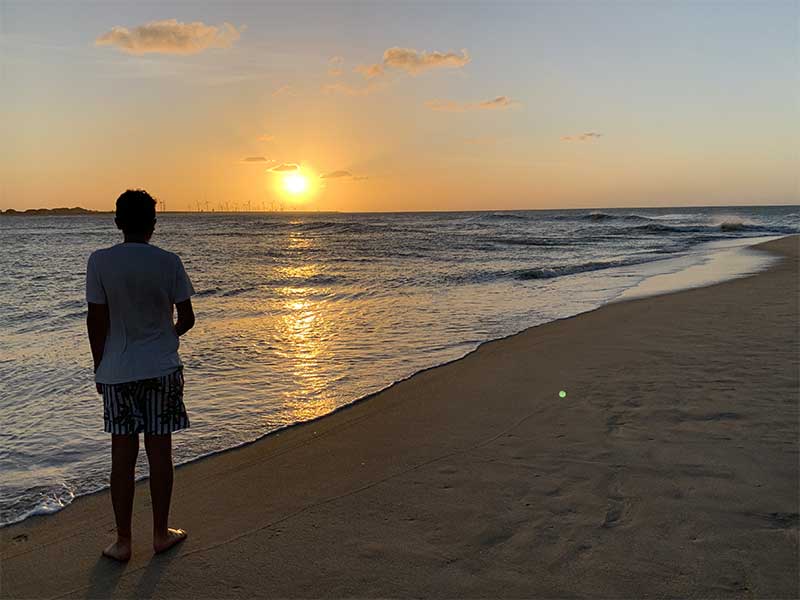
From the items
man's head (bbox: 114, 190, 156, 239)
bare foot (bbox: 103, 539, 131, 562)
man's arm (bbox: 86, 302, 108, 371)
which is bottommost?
bare foot (bbox: 103, 539, 131, 562)

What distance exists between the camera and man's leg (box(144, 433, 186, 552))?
322 cm

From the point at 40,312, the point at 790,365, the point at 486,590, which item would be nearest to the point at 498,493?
the point at 486,590

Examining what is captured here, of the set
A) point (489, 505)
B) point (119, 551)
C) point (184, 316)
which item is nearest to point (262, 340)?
point (184, 316)

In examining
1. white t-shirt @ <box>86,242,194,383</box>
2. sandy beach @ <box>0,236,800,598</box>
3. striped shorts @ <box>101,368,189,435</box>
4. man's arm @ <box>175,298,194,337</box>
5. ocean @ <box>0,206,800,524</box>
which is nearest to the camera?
sandy beach @ <box>0,236,800,598</box>

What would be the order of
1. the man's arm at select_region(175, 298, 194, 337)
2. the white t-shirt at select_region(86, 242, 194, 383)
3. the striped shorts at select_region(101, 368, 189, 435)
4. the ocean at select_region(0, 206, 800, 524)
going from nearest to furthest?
the white t-shirt at select_region(86, 242, 194, 383)
the striped shorts at select_region(101, 368, 189, 435)
the man's arm at select_region(175, 298, 194, 337)
the ocean at select_region(0, 206, 800, 524)

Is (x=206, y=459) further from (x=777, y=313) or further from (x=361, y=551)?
(x=777, y=313)

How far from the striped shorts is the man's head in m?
0.79

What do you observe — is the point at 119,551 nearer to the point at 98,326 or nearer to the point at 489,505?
the point at 98,326

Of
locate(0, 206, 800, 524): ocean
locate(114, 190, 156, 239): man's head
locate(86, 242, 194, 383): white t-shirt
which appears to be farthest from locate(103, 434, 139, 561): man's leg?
locate(114, 190, 156, 239): man's head

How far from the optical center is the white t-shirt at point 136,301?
3014mm

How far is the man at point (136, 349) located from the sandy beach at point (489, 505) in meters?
0.34

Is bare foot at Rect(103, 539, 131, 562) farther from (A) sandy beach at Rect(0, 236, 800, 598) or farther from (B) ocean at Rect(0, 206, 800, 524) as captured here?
(B) ocean at Rect(0, 206, 800, 524)

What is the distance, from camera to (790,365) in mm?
6027

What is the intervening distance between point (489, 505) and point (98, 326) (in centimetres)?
A: 240
